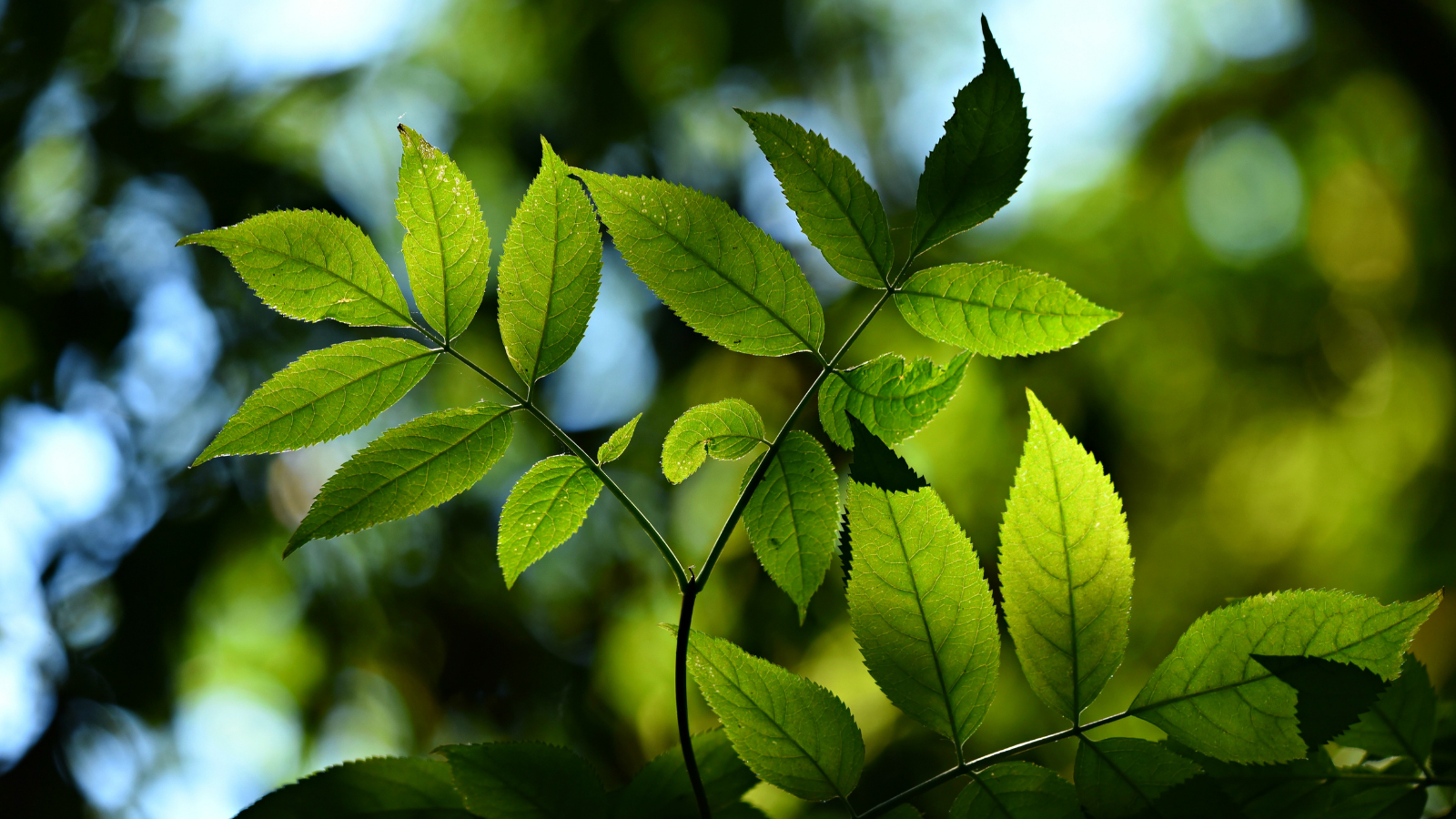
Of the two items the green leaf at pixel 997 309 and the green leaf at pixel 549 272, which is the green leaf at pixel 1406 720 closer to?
the green leaf at pixel 997 309

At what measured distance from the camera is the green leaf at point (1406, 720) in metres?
0.54

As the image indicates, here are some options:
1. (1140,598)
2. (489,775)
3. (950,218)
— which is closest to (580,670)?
(1140,598)

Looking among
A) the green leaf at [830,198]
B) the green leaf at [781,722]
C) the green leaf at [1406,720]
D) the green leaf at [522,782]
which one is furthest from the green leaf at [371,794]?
the green leaf at [1406,720]

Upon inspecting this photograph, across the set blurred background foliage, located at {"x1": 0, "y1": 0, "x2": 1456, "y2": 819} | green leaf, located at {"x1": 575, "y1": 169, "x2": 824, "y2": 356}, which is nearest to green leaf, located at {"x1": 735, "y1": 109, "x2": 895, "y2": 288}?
green leaf, located at {"x1": 575, "y1": 169, "x2": 824, "y2": 356}

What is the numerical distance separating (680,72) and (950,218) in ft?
9.67

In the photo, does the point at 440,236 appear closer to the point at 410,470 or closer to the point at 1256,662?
the point at 410,470

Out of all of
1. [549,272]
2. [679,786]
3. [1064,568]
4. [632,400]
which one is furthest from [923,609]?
[632,400]

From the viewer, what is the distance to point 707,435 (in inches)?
20.5

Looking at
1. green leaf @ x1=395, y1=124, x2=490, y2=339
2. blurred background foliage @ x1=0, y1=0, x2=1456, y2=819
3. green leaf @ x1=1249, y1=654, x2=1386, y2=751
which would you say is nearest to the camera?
green leaf @ x1=1249, y1=654, x2=1386, y2=751

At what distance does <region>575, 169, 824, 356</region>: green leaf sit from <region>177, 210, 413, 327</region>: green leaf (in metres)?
0.18

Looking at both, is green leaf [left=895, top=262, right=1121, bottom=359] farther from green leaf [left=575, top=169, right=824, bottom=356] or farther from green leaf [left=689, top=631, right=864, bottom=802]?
green leaf [left=689, top=631, right=864, bottom=802]

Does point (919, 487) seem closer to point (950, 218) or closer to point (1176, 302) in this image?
point (950, 218)

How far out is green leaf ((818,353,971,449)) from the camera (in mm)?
446

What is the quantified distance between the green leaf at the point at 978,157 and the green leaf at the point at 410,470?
304 millimetres
